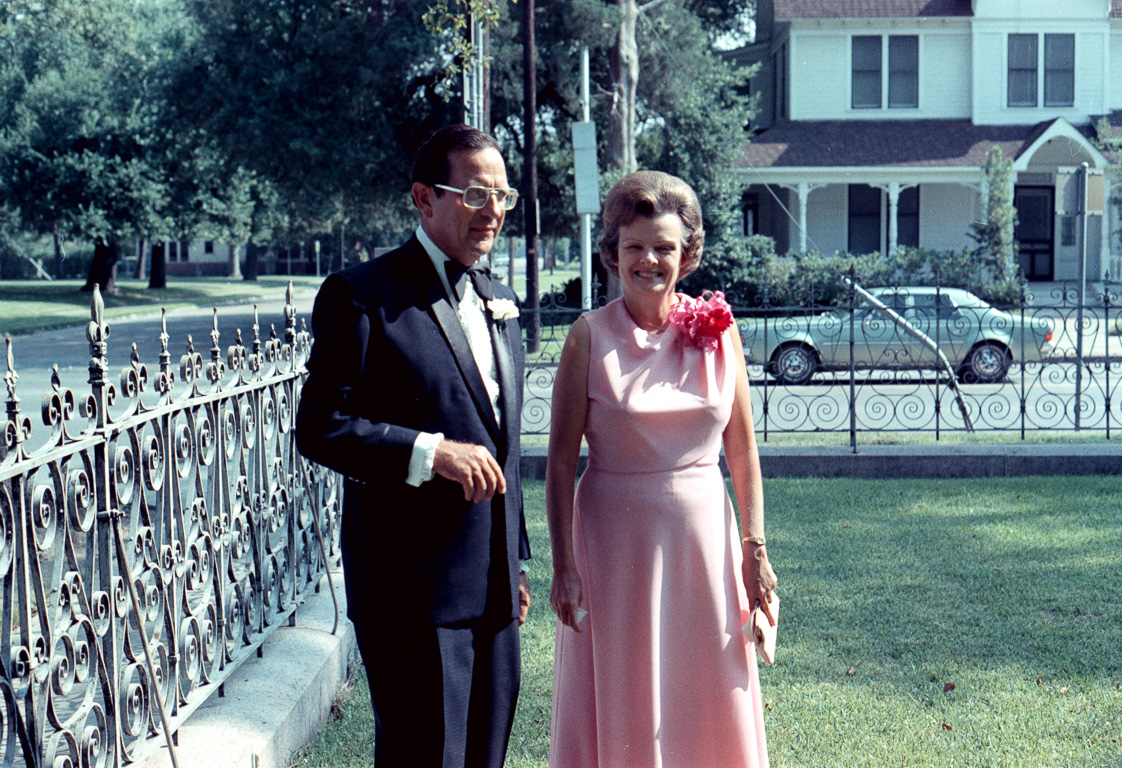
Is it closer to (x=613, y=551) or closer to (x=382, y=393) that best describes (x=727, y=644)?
(x=613, y=551)

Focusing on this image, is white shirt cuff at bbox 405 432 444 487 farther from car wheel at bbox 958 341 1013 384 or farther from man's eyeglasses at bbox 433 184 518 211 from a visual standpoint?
car wheel at bbox 958 341 1013 384

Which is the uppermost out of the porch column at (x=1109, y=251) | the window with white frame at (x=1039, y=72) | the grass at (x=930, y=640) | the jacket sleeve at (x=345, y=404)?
the window with white frame at (x=1039, y=72)

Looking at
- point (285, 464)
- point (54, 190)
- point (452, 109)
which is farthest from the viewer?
point (54, 190)

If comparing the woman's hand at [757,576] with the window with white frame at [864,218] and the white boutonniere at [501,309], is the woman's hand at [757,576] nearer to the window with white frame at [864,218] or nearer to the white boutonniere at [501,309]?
the white boutonniere at [501,309]

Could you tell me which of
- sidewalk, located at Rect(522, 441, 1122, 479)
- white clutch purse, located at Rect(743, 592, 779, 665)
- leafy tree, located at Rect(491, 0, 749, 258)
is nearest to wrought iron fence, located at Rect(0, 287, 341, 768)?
white clutch purse, located at Rect(743, 592, 779, 665)

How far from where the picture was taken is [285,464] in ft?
15.9

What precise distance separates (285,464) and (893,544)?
12.9ft

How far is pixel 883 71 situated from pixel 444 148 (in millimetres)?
29070

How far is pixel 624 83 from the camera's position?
2488cm

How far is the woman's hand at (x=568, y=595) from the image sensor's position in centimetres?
337

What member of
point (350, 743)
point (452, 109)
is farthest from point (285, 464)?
point (452, 109)

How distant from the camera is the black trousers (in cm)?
287

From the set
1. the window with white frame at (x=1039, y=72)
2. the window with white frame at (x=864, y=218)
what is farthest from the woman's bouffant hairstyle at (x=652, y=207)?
the window with white frame at (x=1039, y=72)

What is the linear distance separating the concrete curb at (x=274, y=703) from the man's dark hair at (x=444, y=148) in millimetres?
1843
